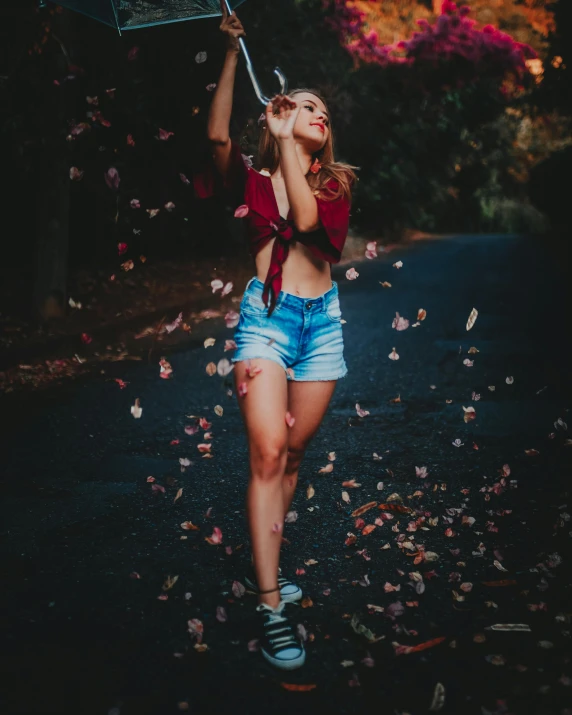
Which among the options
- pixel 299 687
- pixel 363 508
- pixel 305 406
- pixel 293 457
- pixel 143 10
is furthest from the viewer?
pixel 363 508

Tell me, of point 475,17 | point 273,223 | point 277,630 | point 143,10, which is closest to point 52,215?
point 143,10

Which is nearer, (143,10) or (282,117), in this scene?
(282,117)

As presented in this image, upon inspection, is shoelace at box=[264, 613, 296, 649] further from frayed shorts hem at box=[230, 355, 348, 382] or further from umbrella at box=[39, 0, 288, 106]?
umbrella at box=[39, 0, 288, 106]

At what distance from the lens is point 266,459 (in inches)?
113

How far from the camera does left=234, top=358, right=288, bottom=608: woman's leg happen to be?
2.87 m

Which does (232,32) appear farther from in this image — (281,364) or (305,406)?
(305,406)

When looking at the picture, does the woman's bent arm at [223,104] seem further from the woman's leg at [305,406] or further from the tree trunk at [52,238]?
the tree trunk at [52,238]

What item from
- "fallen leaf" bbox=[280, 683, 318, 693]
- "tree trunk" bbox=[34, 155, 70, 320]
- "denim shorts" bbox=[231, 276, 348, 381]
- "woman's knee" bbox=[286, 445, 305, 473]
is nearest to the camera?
"fallen leaf" bbox=[280, 683, 318, 693]

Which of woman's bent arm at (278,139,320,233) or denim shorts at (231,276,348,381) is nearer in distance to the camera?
woman's bent arm at (278,139,320,233)

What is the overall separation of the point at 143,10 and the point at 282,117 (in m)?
1.31

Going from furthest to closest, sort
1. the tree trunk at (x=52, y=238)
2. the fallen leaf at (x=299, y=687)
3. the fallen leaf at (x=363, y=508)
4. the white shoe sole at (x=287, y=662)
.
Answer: the tree trunk at (x=52, y=238) → the fallen leaf at (x=363, y=508) → the white shoe sole at (x=287, y=662) → the fallen leaf at (x=299, y=687)

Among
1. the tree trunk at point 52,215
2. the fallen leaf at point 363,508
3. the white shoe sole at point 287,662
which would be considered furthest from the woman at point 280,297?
the tree trunk at point 52,215

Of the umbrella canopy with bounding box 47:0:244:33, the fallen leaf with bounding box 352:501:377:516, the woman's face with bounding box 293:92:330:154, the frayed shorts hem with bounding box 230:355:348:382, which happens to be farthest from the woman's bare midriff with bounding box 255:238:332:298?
the fallen leaf with bounding box 352:501:377:516

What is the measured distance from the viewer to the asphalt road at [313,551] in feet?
8.71
